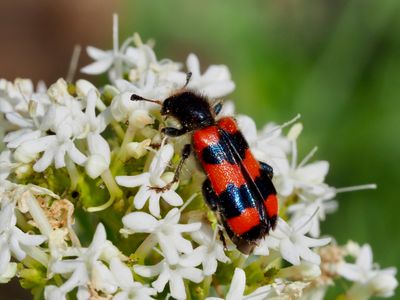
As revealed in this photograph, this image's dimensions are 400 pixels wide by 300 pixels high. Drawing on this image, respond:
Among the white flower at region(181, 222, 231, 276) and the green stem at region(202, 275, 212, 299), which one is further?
the green stem at region(202, 275, 212, 299)

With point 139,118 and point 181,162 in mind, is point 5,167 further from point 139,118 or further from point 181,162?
point 181,162

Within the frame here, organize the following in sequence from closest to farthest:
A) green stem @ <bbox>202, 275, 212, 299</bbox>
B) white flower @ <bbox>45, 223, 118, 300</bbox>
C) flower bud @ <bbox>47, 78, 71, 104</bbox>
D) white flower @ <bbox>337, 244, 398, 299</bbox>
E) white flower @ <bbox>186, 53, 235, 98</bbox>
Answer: white flower @ <bbox>45, 223, 118, 300</bbox> → green stem @ <bbox>202, 275, 212, 299</bbox> → flower bud @ <bbox>47, 78, 71, 104</bbox> → white flower @ <bbox>186, 53, 235, 98</bbox> → white flower @ <bbox>337, 244, 398, 299</bbox>

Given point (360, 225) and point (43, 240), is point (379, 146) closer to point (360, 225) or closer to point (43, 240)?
point (360, 225)

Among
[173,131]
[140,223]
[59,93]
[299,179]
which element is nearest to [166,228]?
[140,223]

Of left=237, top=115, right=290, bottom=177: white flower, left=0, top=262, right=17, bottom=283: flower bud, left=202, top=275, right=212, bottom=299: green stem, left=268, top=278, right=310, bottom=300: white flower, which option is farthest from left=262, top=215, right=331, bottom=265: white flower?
left=0, top=262, right=17, bottom=283: flower bud

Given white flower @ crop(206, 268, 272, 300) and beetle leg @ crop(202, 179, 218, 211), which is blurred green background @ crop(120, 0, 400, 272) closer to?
white flower @ crop(206, 268, 272, 300)

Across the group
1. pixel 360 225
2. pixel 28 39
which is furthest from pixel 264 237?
pixel 28 39
